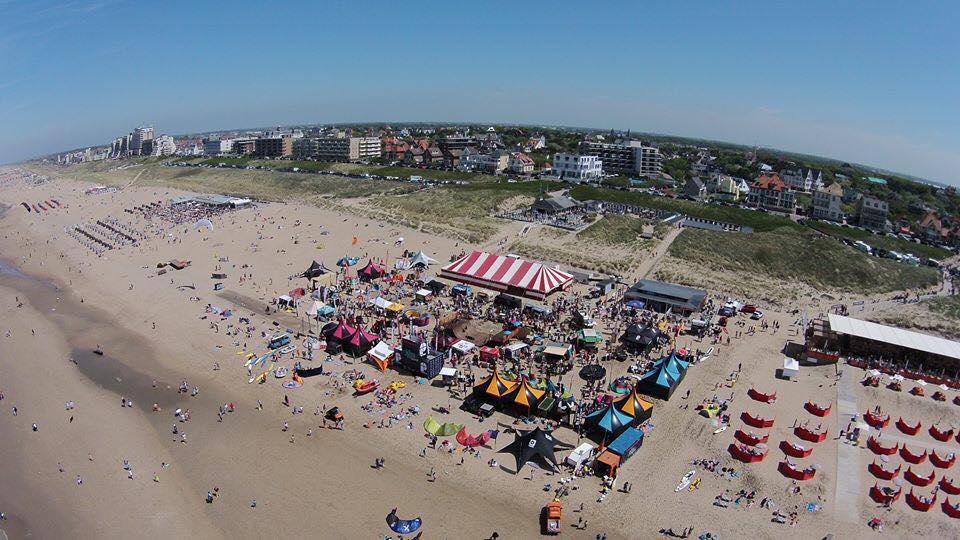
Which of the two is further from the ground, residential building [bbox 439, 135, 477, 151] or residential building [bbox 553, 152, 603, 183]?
residential building [bbox 439, 135, 477, 151]

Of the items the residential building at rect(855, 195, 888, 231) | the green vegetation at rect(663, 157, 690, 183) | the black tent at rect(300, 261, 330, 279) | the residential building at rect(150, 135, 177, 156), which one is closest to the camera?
the black tent at rect(300, 261, 330, 279)

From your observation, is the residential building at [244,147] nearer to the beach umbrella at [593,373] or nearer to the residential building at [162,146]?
the residential building at [162,146]

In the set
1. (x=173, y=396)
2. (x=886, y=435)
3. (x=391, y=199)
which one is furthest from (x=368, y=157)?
(x=886, y=435)

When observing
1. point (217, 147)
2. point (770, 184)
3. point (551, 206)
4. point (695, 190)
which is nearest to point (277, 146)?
point (217, 147)

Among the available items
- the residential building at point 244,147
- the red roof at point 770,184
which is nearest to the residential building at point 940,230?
the red roof at point 770,184

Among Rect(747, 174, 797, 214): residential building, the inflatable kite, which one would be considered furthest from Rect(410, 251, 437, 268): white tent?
Rect(747, 174, 797, 214): residential building

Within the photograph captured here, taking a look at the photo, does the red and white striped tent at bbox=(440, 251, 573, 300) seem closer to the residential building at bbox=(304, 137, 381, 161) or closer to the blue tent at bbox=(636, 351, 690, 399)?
the blue tent at bbox=(636, 351, 690, 399)
